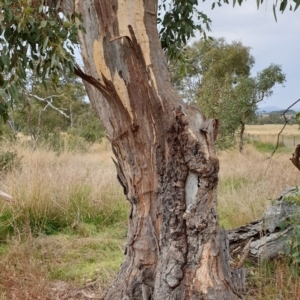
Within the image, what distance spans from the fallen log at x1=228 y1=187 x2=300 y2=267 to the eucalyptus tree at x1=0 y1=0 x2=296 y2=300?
77 centimetres

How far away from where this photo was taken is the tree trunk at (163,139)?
8.68ft

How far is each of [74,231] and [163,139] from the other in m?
2.82

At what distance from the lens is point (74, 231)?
5.21m

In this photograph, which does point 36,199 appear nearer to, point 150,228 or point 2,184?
point 2,184

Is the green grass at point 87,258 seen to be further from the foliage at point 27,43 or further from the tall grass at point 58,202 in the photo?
the foliage at point 27,43

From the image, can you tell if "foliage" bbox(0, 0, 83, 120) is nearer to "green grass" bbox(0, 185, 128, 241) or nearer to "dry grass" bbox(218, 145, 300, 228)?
"dry grass" bbox(218, 145, 300, 228)

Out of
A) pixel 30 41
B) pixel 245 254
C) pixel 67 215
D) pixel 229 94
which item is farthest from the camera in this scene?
pixel 229 94

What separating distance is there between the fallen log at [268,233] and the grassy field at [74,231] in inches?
5.7

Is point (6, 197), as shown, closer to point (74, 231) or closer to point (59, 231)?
point (59, 231)

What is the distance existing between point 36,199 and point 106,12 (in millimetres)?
3169

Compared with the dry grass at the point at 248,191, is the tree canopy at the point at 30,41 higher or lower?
higher

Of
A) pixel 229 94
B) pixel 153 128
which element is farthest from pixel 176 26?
pixel 229 94

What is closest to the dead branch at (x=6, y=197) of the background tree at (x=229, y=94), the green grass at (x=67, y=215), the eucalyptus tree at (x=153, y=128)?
the green grass at (x=67, y=215)

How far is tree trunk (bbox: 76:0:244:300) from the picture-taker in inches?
104
